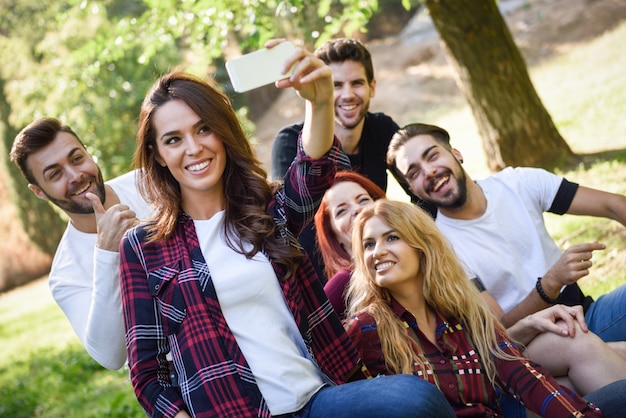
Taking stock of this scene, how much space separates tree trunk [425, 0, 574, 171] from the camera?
6422 mm

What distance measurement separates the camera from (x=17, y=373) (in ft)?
28.4

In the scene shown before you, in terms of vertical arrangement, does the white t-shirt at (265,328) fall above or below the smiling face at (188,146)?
below

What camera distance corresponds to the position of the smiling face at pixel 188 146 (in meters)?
2.43

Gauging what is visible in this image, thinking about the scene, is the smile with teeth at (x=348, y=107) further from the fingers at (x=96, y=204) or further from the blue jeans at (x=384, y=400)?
the blue jeans at (x=384, y=400)

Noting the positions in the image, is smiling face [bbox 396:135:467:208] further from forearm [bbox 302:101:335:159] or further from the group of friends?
forearm [bbox 302:101:335:159]

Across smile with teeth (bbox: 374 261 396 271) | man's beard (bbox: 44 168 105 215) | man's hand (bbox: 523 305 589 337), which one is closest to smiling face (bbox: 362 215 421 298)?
smile with teeth (bbox: 374 261 396 271)

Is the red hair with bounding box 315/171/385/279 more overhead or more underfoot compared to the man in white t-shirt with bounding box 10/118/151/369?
more underfoot

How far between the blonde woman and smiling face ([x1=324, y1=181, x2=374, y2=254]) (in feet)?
1.48

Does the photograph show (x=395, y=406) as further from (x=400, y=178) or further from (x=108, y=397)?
(x=108, y=397)

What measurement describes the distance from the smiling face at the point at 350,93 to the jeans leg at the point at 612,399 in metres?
2.09

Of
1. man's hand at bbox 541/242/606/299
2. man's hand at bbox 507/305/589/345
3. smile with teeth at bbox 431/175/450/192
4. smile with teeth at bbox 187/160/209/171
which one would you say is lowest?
man's hand at bbox 507/305/589/345

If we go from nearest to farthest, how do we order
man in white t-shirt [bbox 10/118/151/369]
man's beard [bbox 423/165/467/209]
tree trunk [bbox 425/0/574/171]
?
man in white t-shirt [bbox 10/118/151/369], man's beard [bbox 423/165/467/209], tree trunk [bbox 425/0/574/171]

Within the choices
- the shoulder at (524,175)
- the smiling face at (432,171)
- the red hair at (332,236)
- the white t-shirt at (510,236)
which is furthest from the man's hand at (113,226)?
the shoulder at (524,175)

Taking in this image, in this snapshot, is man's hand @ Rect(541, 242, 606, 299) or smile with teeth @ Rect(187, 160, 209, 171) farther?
man's hand @ Rect(541, 242, 606, 299)
